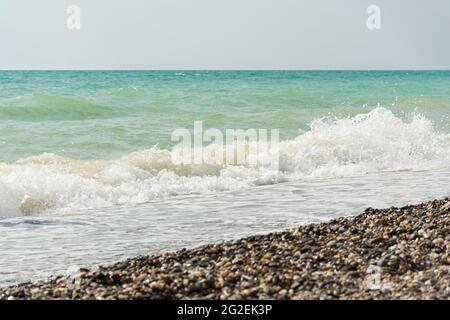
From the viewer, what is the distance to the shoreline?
6.25 meters

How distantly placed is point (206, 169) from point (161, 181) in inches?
67.1

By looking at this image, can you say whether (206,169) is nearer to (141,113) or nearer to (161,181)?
(161,181)

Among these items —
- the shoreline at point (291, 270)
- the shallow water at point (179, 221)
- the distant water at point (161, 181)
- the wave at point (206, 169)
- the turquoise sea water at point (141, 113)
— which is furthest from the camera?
the turquoise sea water at point (141, 113)

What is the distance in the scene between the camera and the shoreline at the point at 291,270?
625cm

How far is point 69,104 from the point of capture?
1134 inches

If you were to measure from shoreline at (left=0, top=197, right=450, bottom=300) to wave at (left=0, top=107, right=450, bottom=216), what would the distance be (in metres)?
5.05

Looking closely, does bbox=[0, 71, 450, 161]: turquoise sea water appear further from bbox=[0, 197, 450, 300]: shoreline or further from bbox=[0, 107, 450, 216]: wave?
bbox=[0, 197, 450, 300]: shoreline

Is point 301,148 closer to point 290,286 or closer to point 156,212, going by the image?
point 156,212

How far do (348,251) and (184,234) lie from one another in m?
2.61

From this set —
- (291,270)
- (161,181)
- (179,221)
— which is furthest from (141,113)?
(291,270)

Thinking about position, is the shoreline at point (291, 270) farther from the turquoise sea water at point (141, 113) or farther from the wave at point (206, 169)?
the turquoise sea water at point (141, 113)

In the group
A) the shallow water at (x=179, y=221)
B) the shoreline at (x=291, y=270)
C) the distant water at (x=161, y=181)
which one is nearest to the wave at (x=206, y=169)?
the distant water at (x=161, y=181)

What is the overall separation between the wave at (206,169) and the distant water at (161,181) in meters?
0.03
